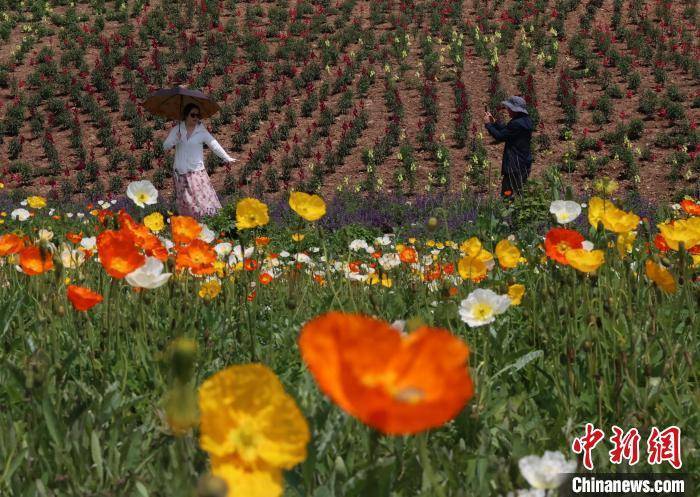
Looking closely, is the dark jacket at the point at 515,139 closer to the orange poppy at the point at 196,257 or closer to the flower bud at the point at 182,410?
the orange poppy at the point at 196,257

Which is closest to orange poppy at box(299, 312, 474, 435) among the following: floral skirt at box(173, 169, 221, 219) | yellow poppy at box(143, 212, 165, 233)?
yellow poppy at box(143, 212, 165, 233)

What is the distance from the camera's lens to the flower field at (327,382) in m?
0.74

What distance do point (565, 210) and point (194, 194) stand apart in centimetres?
690

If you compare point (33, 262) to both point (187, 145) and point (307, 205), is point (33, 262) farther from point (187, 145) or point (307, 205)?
point (187, 145)

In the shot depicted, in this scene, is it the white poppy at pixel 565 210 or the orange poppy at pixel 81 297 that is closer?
the orange poppy at pixel 81 297

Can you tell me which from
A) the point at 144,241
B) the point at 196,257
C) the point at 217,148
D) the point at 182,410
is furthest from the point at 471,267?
the point at 217,148

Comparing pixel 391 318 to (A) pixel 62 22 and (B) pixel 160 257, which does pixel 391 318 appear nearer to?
(B) pixel 160 257

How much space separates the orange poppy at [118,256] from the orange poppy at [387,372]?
995 mm

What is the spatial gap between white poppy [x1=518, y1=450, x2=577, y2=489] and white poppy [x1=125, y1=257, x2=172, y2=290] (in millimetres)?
877

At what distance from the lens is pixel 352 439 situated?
1.49 metres

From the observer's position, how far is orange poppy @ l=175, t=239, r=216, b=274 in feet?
7.14

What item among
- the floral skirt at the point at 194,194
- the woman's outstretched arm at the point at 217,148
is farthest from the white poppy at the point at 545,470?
the floral skirt at the point at 194,194

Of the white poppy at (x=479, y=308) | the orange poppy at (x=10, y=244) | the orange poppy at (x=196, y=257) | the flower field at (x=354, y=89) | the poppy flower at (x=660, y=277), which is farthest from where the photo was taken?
the flower field at (x=354, y=89)

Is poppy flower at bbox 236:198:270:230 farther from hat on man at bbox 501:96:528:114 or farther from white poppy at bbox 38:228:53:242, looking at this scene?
hat on man at bbox 501:96:528:114
